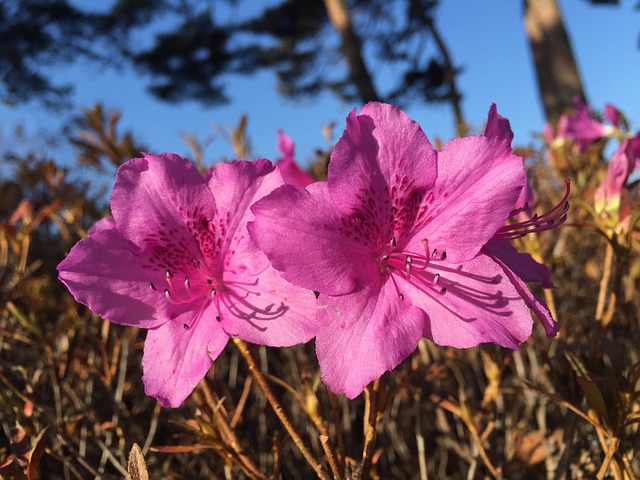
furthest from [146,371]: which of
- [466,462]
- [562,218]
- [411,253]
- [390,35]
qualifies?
[390,35]

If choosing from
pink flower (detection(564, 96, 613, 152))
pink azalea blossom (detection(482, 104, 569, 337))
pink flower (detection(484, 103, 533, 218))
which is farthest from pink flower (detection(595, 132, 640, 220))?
pink flower (detection(564, 96, 613, 152))

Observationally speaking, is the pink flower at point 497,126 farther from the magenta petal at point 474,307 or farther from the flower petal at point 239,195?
the flower petal at point 239,195

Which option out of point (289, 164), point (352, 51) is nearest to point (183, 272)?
point (289, 164)

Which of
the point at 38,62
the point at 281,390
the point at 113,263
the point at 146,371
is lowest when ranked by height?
the point at 281,390

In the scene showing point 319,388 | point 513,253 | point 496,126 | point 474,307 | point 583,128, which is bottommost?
point 319,388

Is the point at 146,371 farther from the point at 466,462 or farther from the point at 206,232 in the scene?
the point at 466,462

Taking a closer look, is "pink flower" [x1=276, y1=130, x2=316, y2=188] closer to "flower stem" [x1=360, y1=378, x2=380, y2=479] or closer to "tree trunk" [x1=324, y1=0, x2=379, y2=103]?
"flower stem" [x1=360, y1=378, x2=380, y2=479]

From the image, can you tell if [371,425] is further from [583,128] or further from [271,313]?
[583,128]

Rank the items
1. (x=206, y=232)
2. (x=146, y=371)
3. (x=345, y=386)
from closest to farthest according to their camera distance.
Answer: (x=345, y=386) → (x=146, y=371) → (x=206, y=232)
